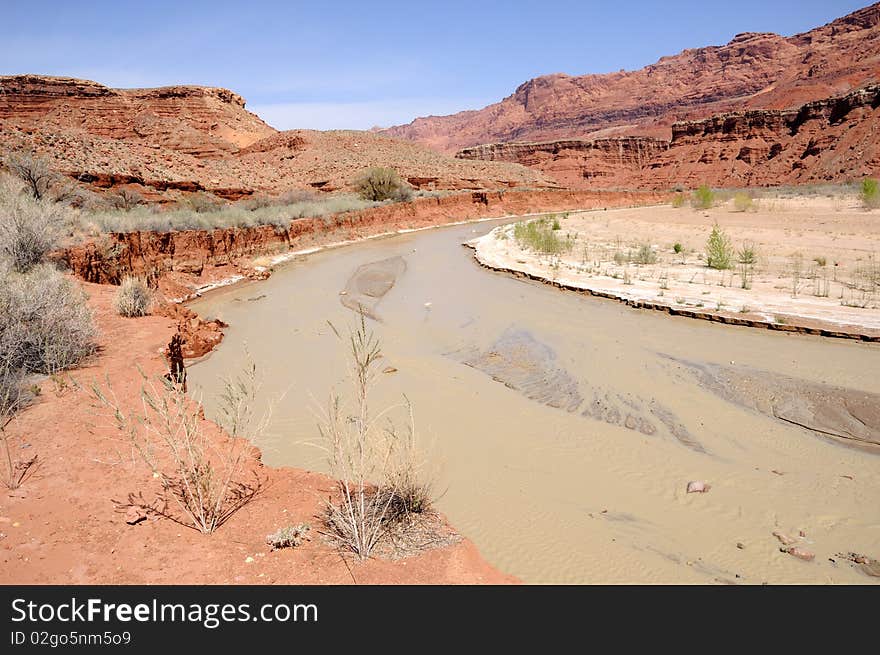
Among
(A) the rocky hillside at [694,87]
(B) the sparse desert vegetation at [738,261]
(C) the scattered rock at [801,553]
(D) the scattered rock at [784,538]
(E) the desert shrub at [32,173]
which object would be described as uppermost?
(A) the rocky hillside at [694,87]

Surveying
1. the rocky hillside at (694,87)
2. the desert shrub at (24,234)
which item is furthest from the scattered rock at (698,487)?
the rocky hillside at (694,87)

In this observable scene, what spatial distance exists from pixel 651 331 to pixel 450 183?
36660 millimetres

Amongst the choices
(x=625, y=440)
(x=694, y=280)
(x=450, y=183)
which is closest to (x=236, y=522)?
(x=625, y=440)

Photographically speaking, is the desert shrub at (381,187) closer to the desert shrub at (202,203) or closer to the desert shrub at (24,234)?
the desert shrub at (202,203)

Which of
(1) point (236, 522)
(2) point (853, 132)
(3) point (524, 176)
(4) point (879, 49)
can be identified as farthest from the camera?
(4) point (879, 49)

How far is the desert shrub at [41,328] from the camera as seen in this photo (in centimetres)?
593

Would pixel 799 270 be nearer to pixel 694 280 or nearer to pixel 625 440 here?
pixel 694 280

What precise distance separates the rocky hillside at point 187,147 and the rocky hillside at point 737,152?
18.1 metres

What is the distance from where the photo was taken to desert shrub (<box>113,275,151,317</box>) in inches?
366

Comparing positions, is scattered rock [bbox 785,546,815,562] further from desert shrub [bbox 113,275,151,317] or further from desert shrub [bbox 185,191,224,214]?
desert shrub [bbox 185,191,224,214]

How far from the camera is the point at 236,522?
378cm

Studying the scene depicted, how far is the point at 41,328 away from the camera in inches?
246

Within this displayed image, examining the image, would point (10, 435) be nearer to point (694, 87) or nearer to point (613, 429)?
point (613, 429)

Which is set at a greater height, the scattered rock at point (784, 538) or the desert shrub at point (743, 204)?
the desert shrub at point (743, 204)
